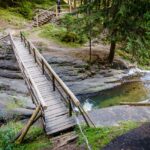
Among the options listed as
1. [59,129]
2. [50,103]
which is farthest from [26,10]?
[59,129]

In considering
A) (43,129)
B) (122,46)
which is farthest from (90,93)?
(122,46)

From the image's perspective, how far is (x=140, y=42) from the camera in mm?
24156

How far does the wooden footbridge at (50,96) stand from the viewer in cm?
1257

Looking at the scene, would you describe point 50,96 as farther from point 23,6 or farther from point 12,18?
point 23,6

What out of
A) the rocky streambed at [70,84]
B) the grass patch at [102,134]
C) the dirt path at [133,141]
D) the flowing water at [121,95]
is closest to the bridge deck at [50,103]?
the grass patch at [102,134]

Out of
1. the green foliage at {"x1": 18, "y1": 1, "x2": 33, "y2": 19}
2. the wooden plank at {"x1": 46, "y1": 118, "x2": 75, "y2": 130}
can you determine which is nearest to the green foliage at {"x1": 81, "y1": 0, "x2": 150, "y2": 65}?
the wooden plank at {"x1": 46, "y1": 118, "x2": 75, "y2": 130}

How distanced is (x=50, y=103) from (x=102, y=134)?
3.91 m

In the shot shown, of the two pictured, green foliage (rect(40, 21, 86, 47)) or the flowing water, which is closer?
the flowing water

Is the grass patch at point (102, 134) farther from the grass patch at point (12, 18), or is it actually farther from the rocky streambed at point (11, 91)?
the grass patch at point (12, 18)

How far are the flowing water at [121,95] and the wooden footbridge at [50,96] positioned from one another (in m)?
3.55

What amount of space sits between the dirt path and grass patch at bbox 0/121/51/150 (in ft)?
8.43

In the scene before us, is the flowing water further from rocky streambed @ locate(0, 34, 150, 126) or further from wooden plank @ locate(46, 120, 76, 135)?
wooden plank @ locate(46, 120, 76, 135)

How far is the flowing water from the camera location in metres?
19.7

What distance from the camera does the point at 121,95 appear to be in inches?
823
